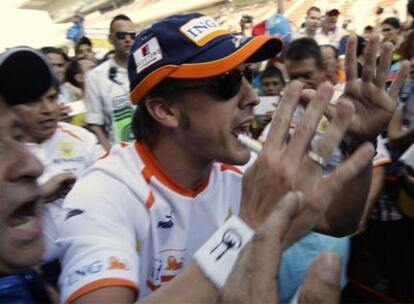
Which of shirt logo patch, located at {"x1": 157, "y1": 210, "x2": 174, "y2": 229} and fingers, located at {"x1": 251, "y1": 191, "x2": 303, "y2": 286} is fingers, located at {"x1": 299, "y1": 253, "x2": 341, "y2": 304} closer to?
fingers, located at {"x1": 251, "y1": 191, "x2": 303, "y2": 286}

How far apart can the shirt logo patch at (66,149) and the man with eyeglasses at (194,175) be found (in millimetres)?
1008

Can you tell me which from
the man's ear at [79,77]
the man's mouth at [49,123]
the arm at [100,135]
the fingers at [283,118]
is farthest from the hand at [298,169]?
the man's ear at [79,77]

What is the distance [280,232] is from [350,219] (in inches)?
39.2

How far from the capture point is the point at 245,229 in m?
1.16

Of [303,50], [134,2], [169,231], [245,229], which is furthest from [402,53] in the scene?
[134,2]

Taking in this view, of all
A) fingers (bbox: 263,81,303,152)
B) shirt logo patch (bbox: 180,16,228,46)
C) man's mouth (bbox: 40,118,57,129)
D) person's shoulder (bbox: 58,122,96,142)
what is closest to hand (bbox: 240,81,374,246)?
fingers (bbox: 263,81,303,152)

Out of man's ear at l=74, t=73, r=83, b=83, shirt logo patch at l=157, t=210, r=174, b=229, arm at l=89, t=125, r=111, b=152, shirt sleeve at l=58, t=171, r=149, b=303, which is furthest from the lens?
man's ear at l=74, t=73, r=83, b=83

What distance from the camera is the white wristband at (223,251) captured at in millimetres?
1140

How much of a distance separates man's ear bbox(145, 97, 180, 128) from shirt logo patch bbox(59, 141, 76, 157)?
1.14m

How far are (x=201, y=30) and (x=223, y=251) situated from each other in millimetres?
842

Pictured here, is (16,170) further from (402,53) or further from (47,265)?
(402,53)

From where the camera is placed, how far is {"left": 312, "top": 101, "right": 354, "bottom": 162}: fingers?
1225 mm

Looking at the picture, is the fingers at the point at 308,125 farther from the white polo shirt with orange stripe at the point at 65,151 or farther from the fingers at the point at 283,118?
the white polo shirt with orange stripe at the point at 65,151

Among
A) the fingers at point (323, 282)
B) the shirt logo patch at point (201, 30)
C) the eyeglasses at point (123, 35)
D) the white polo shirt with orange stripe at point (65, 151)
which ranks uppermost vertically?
the shirt logo patch at point (201, 30)
